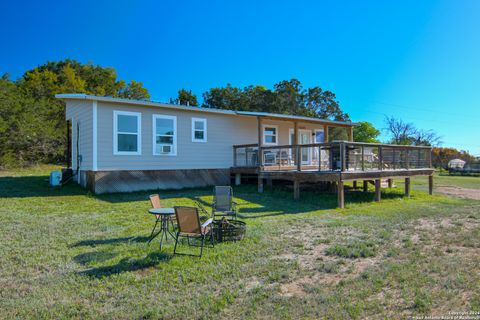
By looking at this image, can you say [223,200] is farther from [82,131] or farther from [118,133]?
[82,131]

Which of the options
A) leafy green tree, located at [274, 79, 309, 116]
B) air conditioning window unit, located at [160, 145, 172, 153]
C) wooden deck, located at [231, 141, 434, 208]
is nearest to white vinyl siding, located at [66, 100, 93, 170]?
air conditioning window unit, located at [160, 145, 172, 153]

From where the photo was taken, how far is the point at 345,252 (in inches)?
203

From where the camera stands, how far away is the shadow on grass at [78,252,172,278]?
4227mm

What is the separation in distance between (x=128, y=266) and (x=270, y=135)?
12726 mm

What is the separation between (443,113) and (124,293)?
5967cm

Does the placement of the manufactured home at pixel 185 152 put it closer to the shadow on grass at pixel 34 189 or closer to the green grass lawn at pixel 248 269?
the shadow on grass at pixel 34 189

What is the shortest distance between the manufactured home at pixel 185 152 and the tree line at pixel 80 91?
2.01 m

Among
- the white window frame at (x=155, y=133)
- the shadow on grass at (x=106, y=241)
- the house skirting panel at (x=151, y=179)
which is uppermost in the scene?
the white window frame at (x=155, y=133)

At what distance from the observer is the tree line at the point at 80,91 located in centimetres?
1969

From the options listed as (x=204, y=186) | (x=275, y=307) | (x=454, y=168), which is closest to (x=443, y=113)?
(x=454, y=168)

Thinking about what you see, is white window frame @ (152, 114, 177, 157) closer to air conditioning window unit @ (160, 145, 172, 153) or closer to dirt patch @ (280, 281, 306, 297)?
air conditioning window unit @ (160, 145, 172, 153)

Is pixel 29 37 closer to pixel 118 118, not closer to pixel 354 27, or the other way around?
pixel 118 118

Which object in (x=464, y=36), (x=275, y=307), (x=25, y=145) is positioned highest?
(x=464, y=36)

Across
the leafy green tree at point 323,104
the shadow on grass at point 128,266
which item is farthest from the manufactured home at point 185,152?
the leafy green tree at point 323,104
